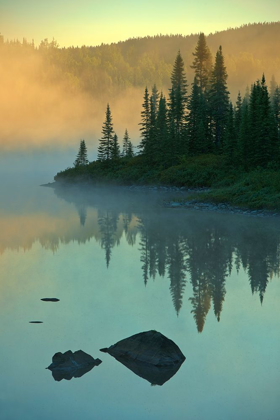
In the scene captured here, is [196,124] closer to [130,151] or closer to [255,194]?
[130,151]

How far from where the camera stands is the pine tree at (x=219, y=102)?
75.5 meters

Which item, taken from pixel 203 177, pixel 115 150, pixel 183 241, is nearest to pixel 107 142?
pixel 115 150

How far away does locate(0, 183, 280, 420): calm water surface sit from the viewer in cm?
866

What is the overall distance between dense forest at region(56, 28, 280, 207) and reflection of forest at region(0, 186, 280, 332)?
19053mm

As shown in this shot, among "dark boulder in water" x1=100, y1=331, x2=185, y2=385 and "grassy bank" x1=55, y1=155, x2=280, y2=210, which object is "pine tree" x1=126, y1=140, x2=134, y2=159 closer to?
"grassy bank" x1=55, y1=155, x2=280, y2=210

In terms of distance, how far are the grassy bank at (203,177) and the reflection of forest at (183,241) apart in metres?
4.45

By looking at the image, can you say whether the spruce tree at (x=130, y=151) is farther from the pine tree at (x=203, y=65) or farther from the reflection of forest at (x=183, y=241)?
the reflection of forest at (x=183, y=241)

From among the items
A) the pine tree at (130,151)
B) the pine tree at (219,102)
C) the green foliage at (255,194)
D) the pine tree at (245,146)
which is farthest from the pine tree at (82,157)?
the green foliage at (255,194)

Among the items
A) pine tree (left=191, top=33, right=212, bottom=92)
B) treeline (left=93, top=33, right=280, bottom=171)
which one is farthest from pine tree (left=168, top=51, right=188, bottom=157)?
pine tree (left=191, top=33, right=212, bottom=92)

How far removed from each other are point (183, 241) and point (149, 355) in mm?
15435

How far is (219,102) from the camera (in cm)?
7594

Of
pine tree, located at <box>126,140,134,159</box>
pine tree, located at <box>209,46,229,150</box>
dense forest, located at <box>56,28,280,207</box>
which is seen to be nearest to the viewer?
dense forest, located at <box>56,28,280,207</box>

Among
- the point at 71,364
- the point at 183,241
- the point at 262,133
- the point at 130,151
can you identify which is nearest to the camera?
the point at 71,364

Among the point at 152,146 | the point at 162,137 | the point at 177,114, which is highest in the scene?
the point at 177,114
